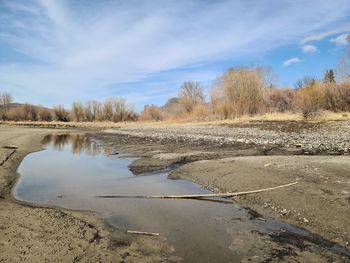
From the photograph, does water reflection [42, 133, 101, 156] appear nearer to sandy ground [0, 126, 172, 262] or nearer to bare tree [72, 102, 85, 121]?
sandy ground [0, 126, 172, 262]

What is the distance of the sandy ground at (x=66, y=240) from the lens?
465cm

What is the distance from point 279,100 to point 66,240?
142 ft

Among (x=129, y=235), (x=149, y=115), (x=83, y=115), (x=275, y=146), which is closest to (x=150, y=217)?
(x=129, y=235)

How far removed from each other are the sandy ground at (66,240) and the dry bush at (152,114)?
66.4m

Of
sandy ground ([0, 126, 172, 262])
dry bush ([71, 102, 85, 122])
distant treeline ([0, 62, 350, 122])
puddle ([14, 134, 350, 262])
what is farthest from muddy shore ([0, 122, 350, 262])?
dry bush ([71, 102, 85, 122])

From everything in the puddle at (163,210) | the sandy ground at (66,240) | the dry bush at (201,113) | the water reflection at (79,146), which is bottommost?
the water reflection at (79,146)

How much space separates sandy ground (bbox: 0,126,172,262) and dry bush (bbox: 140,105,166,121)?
66366mm

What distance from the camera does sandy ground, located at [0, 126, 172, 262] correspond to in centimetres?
465

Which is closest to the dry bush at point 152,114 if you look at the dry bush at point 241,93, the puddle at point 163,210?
the dry bush at point 241,93

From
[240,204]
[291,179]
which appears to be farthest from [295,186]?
[240,204]

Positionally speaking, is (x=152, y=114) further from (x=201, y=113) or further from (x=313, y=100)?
(x=313, y=100)

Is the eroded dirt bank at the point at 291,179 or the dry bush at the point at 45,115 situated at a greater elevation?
the dry bush at the point at 45,115

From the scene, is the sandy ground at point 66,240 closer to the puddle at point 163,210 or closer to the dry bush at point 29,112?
the puddle at point 163,210

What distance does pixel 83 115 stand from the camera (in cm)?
8488
